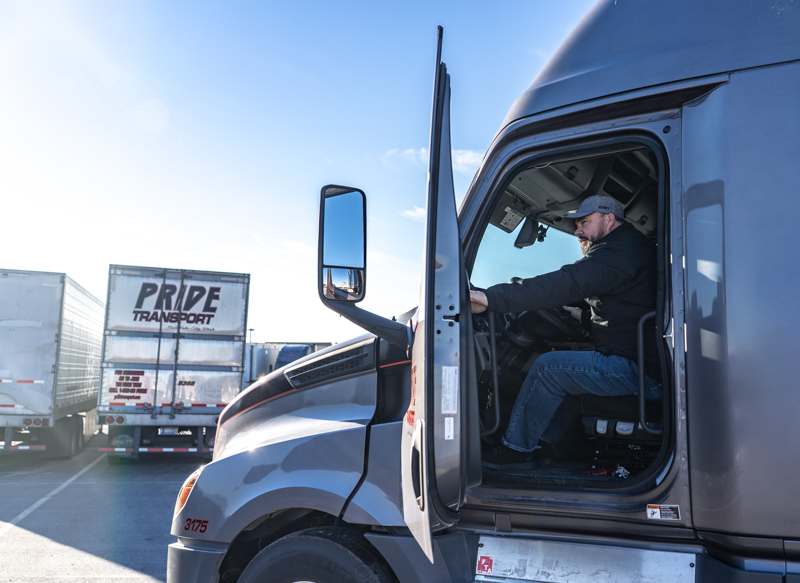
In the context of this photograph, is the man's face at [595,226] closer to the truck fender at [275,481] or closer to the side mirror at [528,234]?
the side mirror at [528,234]

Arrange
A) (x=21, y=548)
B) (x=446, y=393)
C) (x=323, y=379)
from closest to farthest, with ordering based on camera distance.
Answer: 1. (x=446, y=393)
2. (x=323, y=379)
3. (x=21, y=548)

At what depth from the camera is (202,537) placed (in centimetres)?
274

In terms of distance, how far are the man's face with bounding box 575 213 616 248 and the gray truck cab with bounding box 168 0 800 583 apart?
384 millimetres

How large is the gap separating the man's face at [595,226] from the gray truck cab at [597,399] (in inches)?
15.1

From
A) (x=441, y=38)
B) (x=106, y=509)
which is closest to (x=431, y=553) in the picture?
(x=441, y=38)

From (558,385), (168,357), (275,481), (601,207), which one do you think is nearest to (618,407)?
(558,385)

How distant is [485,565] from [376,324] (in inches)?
38.9

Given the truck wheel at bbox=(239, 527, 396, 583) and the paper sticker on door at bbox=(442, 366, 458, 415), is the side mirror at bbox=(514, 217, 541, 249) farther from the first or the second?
the truck wheel at bbox=(239, 527, 396, 583)

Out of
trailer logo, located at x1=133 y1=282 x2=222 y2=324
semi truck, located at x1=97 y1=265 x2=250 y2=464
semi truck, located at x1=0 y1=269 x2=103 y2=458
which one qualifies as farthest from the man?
semi truck, located at x1=0 y1=269 x2=103 y2=458

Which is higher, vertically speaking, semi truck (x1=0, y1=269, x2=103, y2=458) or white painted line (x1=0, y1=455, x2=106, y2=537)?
semi truck (x1=0, y1=269, x2=103, y2=458)

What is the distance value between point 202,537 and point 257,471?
456 mm

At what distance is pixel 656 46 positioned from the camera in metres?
2.19

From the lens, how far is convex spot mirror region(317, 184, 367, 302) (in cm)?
223

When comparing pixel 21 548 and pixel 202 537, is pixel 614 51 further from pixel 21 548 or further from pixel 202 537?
pixel 21 548
